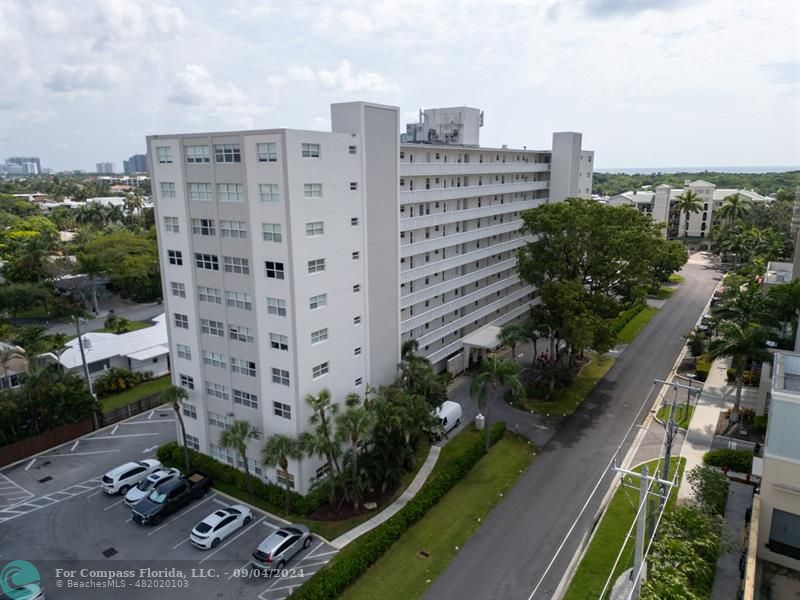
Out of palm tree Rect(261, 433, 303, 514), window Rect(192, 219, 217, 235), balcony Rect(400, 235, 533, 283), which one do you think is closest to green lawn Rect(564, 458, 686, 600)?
palm tree Rect(261, 433, 303, 514)

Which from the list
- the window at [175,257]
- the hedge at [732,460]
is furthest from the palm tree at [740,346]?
the window at [175,257]

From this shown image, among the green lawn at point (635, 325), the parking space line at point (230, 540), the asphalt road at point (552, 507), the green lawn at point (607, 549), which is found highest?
the green lawn at point (635, 325)

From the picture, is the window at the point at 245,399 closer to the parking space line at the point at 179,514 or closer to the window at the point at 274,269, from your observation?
the parking space line at the point at 179,514

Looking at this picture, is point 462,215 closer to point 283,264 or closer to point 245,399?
point 283,264

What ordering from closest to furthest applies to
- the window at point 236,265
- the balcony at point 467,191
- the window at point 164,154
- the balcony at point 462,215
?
the window at point 236,265
the window at point 164,154
the balcony at point 467,191
the balcony at point 462,215

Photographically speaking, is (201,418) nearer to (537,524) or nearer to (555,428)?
(537,524)
